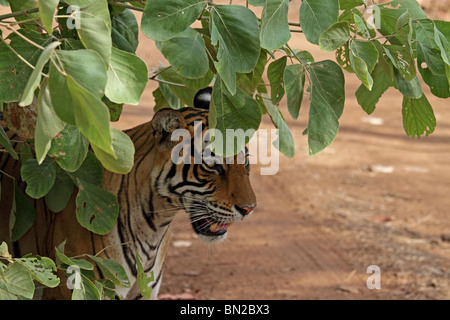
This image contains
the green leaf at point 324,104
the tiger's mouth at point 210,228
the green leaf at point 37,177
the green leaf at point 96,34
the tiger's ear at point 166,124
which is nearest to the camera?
the green leaf at point 96,34

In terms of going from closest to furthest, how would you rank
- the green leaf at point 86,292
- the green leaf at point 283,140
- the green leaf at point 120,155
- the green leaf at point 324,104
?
the green leaf at point 120,155
the green leaf at point 324,104
the green leaf at point 86,292
the green leaf at point 283,140

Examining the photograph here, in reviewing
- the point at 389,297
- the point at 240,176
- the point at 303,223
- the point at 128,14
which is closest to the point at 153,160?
the point at 240,176

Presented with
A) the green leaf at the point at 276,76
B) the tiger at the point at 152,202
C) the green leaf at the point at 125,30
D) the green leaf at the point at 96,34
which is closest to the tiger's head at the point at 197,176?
the tiger at the point at 152,202

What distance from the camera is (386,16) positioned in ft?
6.90

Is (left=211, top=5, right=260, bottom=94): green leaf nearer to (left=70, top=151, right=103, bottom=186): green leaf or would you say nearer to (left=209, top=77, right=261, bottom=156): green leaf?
(left=209, top=77, right=261, bottom=156): green leaf

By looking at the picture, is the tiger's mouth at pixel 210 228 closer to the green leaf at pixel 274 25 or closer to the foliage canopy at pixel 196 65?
the foliage canopy at pixel 196 65

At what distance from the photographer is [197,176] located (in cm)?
296

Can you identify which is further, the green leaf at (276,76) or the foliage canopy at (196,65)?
the green leaf at (276,76)

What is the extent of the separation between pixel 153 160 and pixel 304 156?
15.7ft

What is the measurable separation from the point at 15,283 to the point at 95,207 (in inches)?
25.2

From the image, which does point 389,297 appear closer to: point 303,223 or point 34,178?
point 303,223

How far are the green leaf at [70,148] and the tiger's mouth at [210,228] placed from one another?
0.95 metres

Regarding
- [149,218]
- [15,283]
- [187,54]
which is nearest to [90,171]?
[149,218]

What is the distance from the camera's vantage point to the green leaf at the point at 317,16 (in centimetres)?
189
